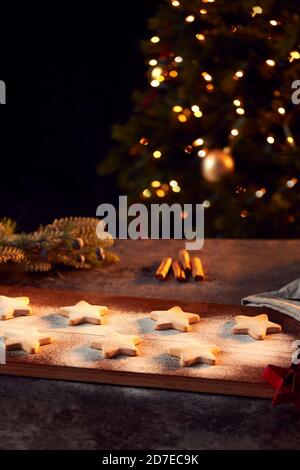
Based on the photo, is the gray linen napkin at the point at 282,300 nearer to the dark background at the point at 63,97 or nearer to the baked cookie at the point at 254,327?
the baked cookie at the point at 254,327

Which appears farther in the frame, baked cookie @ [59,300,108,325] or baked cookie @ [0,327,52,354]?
baked cookie @ [59,300,108,325]

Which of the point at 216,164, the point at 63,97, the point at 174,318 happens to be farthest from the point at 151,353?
the point at 63,97

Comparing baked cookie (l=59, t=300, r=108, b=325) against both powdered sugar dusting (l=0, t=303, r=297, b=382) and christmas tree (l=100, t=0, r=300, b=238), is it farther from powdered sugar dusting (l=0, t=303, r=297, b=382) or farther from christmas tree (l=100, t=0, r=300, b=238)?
christmas tree (l=100, t=0, r=300, b=238)

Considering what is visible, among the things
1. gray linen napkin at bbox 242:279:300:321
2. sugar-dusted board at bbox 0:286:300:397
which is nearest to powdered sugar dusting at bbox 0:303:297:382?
sugar-dusted board at bbox 0:286:300:397

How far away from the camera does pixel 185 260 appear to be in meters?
2.42

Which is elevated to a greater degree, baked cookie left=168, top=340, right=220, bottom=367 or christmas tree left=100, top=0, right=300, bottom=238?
christmas tree left=100, top=0, right=300, bottom=238

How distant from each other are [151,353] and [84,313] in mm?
254

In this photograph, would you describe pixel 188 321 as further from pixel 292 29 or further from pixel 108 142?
pixel 108 142

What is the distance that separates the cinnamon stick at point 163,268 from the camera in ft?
→ 7.65

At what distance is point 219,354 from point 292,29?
3.71 ft

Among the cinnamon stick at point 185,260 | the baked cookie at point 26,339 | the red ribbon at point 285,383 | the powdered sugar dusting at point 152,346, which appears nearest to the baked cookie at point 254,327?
the powdered sugar dusting at point 152,346

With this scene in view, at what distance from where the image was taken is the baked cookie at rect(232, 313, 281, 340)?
1.74 metres

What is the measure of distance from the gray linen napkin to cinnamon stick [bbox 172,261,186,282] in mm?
285

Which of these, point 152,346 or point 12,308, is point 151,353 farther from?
point 12,308
